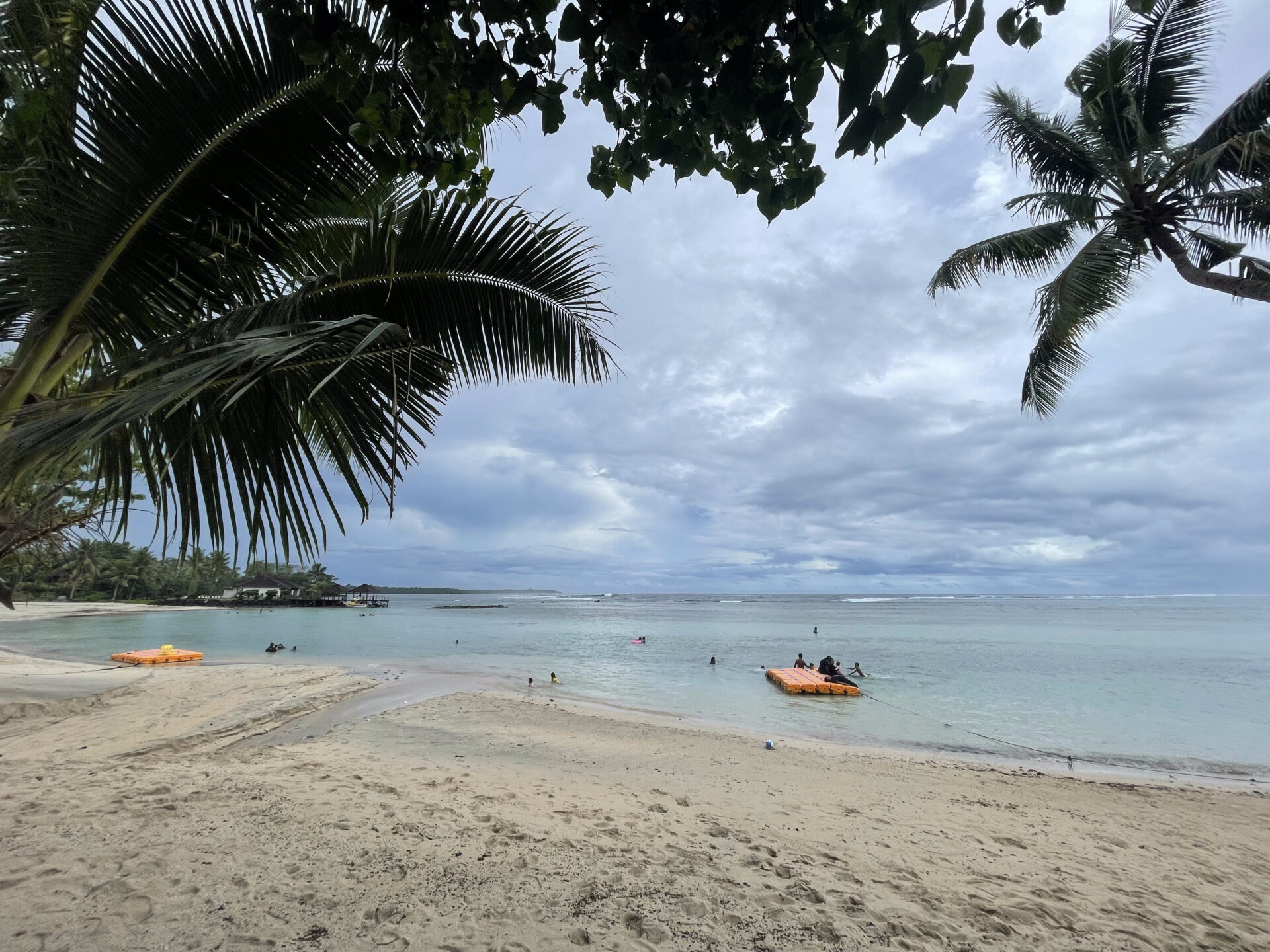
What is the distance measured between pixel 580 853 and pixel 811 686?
14178mm

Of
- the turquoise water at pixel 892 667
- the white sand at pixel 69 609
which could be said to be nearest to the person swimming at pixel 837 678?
the turquoise water at pixel 892 667

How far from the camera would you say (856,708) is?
15422mm

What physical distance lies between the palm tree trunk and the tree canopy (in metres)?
6.02

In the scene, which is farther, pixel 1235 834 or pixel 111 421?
pixel 1235 834

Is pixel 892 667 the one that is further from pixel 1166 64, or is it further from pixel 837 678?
pixel 1166 64

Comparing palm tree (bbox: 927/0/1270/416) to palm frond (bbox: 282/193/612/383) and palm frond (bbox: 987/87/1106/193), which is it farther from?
palm frond (bbox: 282/193/612/383)

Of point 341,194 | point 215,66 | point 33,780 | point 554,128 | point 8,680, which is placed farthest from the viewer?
point 8,680

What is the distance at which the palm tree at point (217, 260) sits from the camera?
1.75 metres

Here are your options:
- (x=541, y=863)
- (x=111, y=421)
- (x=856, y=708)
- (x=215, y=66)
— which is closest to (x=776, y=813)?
(x=541, y=863)

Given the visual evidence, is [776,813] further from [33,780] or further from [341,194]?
[33,780]

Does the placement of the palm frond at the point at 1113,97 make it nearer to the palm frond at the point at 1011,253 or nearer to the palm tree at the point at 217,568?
the palm frond at the point at 1011,253

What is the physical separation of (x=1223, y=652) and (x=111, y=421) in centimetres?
4207

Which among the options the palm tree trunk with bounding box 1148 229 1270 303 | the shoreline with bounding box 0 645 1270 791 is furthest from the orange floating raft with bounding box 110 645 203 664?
the palm tree trunk with bounding box 1148 229 1270 303

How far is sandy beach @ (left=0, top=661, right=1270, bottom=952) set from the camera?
9.96 ft
